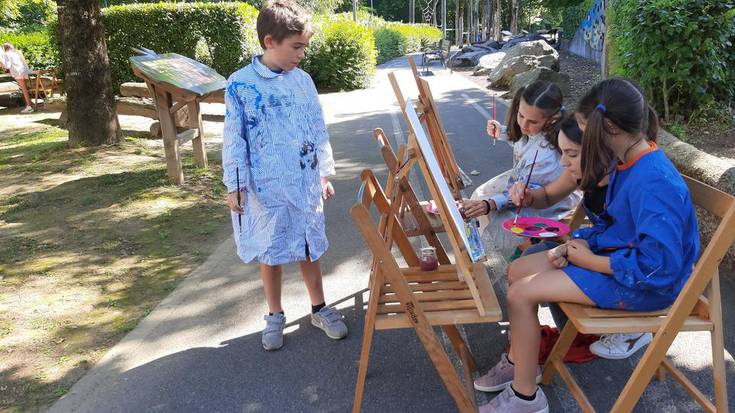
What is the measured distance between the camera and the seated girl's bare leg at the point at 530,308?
2.30 meters

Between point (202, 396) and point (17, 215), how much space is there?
159 inches

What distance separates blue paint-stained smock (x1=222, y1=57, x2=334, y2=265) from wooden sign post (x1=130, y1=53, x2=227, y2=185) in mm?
3455

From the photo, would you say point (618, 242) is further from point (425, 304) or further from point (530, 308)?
point (425, 304)

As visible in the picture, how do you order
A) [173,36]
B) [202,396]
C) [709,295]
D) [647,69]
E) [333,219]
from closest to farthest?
[709,295], [202,396], [333,219], [647,69], [173,36]

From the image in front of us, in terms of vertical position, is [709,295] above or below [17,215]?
above

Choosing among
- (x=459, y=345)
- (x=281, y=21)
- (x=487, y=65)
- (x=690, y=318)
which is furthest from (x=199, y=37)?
(x=690, y=318)

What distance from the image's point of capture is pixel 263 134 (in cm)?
295

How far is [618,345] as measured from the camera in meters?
2.81

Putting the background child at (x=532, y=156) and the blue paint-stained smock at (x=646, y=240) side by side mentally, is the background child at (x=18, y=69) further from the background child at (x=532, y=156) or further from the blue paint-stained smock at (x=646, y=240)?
the blue paint-stained smock at (x=646, y=240)

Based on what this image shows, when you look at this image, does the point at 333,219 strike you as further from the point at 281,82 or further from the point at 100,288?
the point at 281,82

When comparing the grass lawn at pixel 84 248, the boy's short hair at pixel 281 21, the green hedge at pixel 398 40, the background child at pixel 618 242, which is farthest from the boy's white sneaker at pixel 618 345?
the green hedge at pixel 398 40

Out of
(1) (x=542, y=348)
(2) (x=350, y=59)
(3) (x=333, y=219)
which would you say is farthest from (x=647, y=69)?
(2) (x=350, y=59)

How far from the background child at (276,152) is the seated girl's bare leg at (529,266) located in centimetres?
112

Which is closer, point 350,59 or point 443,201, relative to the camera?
point 443,201
